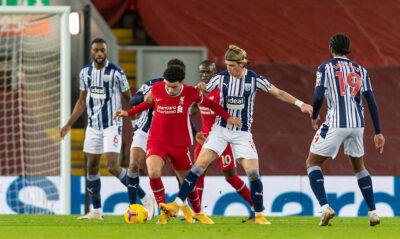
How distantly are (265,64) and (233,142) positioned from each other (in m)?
4.94

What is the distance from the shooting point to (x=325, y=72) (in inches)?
267

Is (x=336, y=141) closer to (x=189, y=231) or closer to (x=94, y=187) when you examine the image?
(x=189, y=231)

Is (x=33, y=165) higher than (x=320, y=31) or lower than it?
lower

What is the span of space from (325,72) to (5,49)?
661 centimetres

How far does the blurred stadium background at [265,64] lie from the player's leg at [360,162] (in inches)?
143

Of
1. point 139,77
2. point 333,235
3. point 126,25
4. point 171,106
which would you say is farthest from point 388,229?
point 126,25

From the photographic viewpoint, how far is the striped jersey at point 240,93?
7.18 m

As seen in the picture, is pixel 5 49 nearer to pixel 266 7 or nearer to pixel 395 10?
pixel 266 7

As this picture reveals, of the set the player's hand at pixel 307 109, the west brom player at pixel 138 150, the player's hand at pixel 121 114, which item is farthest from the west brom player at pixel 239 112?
the west brom player at pixel 138 150

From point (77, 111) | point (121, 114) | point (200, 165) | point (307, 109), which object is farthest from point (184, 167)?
point (77, 111)

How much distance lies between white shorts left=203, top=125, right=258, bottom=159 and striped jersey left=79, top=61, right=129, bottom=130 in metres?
1.34

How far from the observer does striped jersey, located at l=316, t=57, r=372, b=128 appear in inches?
266

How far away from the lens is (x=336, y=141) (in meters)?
6.75

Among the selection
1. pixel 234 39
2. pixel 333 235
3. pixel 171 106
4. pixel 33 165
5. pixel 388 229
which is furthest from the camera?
pixel 234 39
